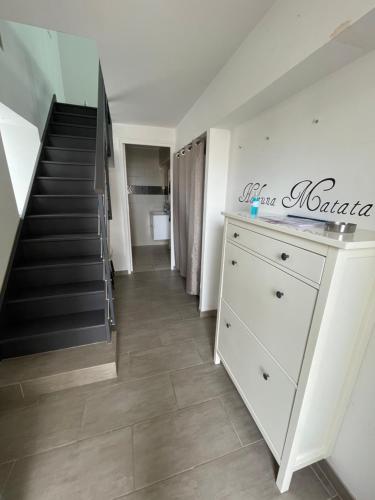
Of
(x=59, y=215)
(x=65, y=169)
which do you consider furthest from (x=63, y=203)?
(x=65, y=169)

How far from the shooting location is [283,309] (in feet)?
2.99

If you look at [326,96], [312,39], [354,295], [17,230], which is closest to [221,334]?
[354,295]

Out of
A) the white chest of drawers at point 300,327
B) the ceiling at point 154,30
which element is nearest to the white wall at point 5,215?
the ceiling at point 154,30

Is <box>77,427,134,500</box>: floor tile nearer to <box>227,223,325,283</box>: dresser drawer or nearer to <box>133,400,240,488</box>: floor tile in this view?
<box>133,400,240,488</box>: floor tile

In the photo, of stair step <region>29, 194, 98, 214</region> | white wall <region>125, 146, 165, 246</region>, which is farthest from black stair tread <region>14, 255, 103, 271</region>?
white wall <region>125, 146, 165, 246</region>

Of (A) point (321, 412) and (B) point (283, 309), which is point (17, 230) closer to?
(B) point (283, 309)

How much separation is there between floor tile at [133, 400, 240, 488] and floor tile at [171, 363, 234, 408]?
0.24 ft

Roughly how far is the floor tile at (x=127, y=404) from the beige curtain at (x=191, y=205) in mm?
1226

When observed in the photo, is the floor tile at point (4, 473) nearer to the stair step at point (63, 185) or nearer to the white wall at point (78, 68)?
the stair step at point (63, 185)

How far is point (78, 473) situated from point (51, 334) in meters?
0.84

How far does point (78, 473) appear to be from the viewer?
1021mm

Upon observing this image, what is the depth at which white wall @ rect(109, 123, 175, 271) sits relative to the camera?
2.84 metres

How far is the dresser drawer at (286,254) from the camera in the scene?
746 millimetres

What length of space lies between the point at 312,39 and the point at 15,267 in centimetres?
238
